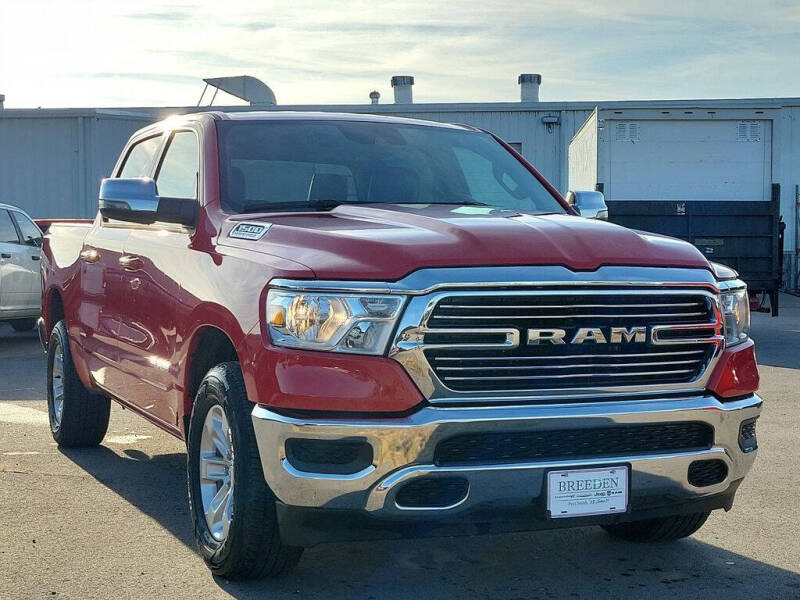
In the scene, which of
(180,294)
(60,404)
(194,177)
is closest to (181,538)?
(180,294)

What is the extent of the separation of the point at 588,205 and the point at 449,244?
193cm

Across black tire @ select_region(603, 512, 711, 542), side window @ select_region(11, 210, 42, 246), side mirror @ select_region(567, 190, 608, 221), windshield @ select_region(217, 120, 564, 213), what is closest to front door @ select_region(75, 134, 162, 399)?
windshield @ select_region(217, 120, 564, 213)

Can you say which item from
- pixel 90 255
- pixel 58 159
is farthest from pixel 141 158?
pixel 58 159

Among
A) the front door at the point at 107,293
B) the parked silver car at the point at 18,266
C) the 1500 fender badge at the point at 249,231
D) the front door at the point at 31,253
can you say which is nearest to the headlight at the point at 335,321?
the 1500 fender badge at the point at 249,231

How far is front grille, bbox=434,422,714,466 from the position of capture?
3.99m

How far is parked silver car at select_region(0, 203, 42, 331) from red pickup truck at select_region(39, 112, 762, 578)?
413 inches

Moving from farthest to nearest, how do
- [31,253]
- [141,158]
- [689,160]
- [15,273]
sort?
[689,160], [31,253], [15,273], [141,158]

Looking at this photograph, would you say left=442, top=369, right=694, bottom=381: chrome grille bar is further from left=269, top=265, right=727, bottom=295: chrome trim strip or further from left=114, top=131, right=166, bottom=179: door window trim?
left=114, top=131, right=166, bottom=179: door window trim

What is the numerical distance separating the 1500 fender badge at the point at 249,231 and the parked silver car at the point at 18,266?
10763 mm

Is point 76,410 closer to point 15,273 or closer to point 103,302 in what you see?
point 103,302

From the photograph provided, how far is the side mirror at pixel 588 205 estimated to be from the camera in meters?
5.89

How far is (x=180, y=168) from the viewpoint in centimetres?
591

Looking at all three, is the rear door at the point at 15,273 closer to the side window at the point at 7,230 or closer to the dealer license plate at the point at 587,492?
the side window at the point at 7,230

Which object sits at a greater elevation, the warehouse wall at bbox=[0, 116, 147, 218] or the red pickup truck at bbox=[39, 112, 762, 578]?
the warehouse wall at bbox=[0, 116, 147, 218]
